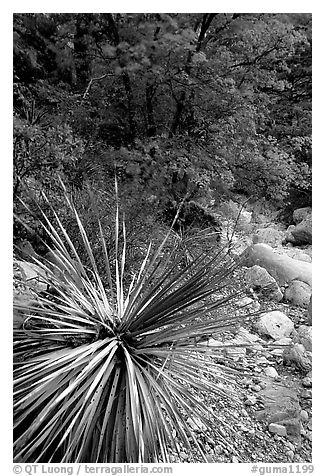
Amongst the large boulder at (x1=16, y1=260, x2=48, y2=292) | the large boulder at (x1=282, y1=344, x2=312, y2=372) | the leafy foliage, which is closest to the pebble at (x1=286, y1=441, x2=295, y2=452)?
the large boulder at (x1=282, y1=344, x2=312, y2=372)

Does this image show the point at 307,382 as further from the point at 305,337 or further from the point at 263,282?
the point at 263,282

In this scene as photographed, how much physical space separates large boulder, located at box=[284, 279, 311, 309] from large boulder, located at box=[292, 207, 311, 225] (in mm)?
388

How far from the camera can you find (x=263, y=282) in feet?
8.25

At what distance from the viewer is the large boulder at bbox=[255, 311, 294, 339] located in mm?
2098

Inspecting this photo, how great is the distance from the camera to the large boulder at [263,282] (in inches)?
95.2

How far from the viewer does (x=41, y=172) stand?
1595 mm

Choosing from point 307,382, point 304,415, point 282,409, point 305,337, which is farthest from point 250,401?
point 305,337

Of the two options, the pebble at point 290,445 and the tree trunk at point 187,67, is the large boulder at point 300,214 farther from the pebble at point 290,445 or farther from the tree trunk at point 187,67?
the pebble at point 290,445

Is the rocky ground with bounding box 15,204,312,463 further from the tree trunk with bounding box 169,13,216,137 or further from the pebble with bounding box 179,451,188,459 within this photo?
the tree trunk with bounding box 169,13,216,137

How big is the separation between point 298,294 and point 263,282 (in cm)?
21

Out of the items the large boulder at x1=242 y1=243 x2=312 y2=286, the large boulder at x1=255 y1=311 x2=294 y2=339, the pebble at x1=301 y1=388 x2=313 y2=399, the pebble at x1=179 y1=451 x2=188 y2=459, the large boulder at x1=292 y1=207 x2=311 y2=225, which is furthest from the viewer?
the large boulder at x1=242 y1=243 x2=312 y2=286

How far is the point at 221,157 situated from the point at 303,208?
25.7 inches
